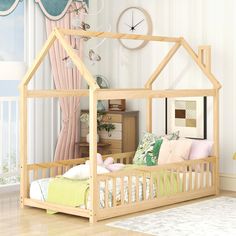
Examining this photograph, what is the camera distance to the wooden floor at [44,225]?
15.3 ft

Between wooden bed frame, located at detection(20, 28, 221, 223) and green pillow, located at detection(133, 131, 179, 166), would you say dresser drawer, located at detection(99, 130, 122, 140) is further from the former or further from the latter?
green pillow, located at detection(133, 131, 179, 166)

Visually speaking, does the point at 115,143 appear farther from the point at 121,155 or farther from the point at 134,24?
the point at 134,24

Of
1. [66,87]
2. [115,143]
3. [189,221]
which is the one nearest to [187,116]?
[115,143]

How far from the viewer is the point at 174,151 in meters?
6.06

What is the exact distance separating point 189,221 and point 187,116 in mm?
1898

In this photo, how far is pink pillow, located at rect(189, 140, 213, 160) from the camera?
6.18 metres

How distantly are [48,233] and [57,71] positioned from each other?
8.29ft

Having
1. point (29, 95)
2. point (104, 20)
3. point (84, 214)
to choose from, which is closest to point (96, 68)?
point (104, 20)

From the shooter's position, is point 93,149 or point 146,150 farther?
point 146,150

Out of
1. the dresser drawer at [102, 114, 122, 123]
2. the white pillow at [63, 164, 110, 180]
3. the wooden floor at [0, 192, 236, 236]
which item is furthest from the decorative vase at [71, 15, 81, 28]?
the wooden floor at [0, 192, 236, 236]

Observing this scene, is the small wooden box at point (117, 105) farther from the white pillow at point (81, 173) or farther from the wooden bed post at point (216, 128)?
the white pillow at point (81, 173)

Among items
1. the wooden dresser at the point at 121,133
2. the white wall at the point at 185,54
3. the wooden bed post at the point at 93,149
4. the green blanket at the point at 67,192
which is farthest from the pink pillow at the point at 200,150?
the wooden bed post at the point at 93,149

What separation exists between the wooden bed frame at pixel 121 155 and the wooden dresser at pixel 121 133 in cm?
19

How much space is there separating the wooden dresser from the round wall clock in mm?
757
